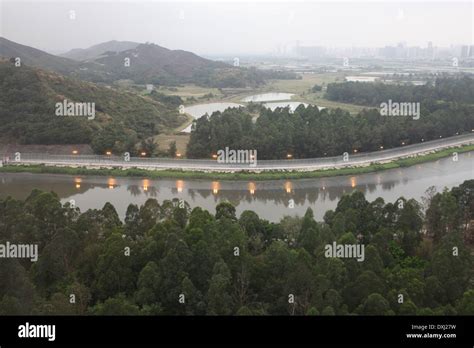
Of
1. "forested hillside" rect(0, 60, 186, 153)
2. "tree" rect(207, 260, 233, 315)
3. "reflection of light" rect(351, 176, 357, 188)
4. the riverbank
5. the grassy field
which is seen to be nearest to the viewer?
"tree" rect(207, 260, 233, 315)

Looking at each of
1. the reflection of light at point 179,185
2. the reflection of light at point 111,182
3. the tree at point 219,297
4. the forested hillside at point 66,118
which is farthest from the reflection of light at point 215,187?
the tree at point 219,297

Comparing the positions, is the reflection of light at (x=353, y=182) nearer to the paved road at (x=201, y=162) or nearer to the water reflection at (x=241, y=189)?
the water reflection at (x=241, y=189)

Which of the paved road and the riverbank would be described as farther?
the paved road

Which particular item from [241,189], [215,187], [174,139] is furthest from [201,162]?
[174,139]

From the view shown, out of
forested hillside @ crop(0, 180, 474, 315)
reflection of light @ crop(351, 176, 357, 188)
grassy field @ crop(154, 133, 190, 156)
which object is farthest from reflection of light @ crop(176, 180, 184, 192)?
reflection of light @ crop(351, 176, 357, 188)

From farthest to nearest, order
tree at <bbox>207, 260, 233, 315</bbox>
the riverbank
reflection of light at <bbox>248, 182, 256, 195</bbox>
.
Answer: the riverbank → reflection of light at <bbox>248, 182, 256, 195</bbox> → tree at <bbox>207, 260, 233, 315</bbox>

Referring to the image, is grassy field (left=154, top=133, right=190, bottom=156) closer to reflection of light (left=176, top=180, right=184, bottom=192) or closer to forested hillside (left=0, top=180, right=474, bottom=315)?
reflection of light (left=176, top=180, right=184, bottom=192)
